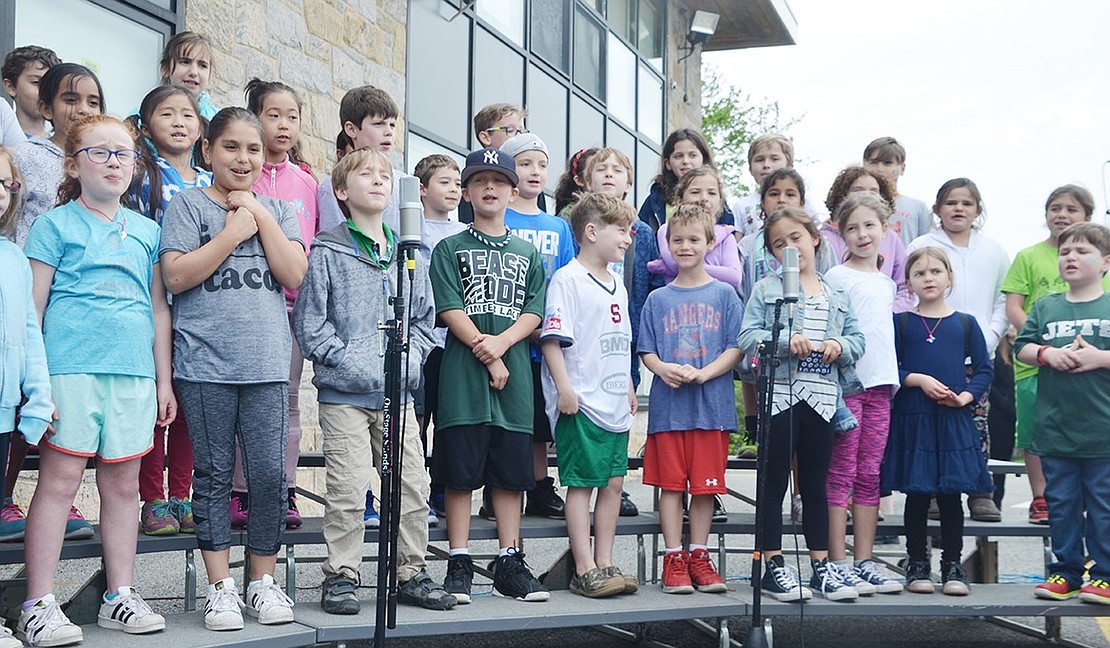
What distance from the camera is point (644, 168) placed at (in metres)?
13.9

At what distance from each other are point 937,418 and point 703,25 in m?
9.96

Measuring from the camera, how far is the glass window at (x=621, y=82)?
13.0 metres

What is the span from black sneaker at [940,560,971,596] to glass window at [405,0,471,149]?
524 cm

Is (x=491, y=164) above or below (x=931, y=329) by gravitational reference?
above

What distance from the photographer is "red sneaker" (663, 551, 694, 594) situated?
4.86 metres

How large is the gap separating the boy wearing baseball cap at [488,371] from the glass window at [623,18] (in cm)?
878

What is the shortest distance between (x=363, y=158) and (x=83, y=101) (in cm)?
109

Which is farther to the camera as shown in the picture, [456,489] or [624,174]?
[624,174]

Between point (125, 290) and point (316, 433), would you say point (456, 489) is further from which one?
point (316, 433)

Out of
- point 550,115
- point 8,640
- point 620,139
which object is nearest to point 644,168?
point 620,139

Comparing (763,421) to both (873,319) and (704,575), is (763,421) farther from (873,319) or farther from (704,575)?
(873,319)

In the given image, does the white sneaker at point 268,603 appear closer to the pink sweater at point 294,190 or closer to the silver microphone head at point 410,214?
the pink sweater at point 294,190

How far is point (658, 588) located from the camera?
16.4ft

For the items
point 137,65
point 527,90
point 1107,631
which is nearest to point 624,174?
point 137,65
